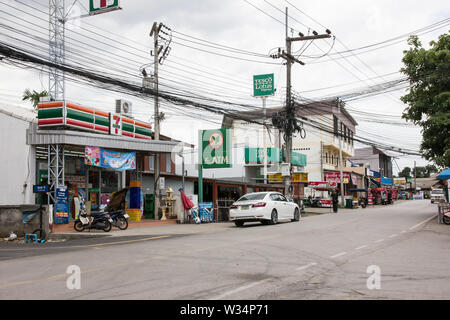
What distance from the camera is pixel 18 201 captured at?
19.1 metres

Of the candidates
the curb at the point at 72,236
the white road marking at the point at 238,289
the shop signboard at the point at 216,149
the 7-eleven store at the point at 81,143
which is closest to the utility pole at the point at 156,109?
the 7-eleven store at the point at 81,143

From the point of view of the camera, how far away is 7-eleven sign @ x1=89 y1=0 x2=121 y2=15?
56.0 feet

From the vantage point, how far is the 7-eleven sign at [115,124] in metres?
22.1

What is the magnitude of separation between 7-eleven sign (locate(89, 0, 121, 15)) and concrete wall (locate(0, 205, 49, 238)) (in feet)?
27.3

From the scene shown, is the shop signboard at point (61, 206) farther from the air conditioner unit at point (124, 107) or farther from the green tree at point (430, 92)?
the green tree at point (430, 92)

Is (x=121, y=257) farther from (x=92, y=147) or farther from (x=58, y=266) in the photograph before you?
(x=92, y=147)

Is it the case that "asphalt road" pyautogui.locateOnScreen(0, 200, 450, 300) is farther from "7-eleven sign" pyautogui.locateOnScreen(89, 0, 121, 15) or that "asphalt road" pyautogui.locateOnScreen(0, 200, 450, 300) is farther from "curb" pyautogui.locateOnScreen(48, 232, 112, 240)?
"7-eleven sign" pyautogui.locateOnScreen(89, 0, 121, 15)

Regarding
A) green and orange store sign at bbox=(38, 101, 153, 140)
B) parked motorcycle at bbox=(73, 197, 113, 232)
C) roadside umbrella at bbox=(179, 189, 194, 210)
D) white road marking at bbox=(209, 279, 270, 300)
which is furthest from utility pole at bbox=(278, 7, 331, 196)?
white road marking at bbox=(209, 279, 270, 300)

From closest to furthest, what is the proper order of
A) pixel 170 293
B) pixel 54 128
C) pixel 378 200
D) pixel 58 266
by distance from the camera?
pixel 170 293 → pixel 58 266 → pixel 54 128 → pixel 378 200

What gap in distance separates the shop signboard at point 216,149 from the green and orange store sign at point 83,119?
400cm

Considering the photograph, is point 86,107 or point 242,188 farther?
point 242,188

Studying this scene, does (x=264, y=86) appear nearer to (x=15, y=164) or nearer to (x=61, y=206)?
(x=61, y=206)

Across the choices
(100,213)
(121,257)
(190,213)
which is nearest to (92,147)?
(100,213)
